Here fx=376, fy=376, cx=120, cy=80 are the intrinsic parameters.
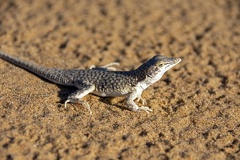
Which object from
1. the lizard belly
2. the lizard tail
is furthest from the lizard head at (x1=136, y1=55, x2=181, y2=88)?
the lizard tail

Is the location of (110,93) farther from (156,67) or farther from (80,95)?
(156,67)

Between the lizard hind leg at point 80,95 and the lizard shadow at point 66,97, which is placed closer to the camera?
the lizard hind leg at point 80,95

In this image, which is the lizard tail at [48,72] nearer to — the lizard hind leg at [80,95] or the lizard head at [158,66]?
the lizard hind leg at [80,95]

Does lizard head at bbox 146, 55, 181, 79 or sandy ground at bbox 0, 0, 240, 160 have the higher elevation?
lizard head at bbox 146, 55, 181, 79

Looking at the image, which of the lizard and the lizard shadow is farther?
the lizard shadow

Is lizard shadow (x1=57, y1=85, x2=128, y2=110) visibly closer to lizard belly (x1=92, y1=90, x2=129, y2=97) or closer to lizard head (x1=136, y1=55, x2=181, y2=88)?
lizard belly (x1=92, y1=90, x2=129, y2=97)

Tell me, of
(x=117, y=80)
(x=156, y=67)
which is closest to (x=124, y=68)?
(x=117, y=80)

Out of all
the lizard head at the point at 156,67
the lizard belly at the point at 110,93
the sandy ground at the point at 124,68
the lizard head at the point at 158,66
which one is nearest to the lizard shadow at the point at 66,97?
the sandy ground at the point at 124,68
